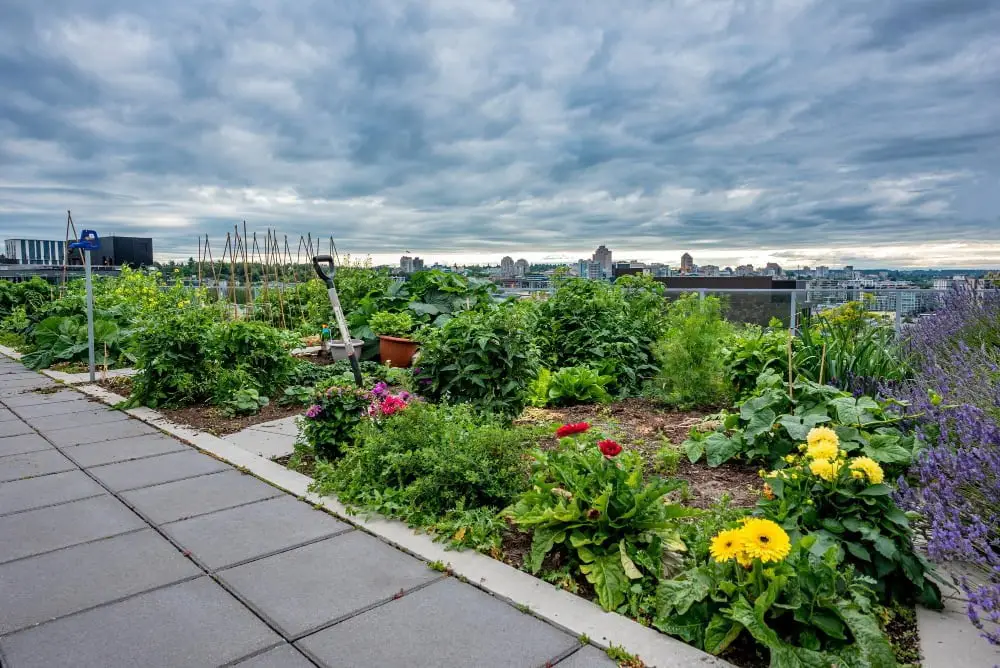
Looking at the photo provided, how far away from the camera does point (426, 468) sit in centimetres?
301

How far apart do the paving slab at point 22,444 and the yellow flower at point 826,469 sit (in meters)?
4.90

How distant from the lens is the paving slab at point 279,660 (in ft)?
5.79

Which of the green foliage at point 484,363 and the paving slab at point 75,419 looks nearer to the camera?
the green foliage at point 484,363

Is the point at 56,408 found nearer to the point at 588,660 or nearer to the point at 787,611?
the point at 588,660

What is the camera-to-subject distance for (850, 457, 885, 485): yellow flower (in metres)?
2.06

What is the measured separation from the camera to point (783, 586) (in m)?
1.77

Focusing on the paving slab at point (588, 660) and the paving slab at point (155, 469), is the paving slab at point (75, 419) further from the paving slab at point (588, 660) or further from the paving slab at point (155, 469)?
the paving slab at point (588, 660)

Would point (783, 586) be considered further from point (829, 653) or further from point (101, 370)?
point (101, 370)

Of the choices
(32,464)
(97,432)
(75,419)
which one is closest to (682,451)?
(32,464)

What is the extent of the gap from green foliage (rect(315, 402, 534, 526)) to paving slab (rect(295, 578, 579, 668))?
0.66 metres

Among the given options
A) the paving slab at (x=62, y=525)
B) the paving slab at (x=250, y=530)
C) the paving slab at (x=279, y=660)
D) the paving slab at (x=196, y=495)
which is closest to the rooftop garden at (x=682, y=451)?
the paving slab at (x=250, y=530)

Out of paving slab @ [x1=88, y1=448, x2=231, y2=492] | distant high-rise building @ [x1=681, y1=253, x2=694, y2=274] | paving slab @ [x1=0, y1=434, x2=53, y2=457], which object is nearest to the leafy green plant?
paving slab @ [x1=88, y1=448, x2=231, y2=492]

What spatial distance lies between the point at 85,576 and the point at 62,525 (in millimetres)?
721

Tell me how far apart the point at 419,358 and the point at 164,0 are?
151 inches
